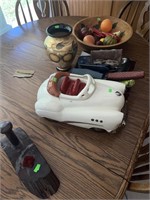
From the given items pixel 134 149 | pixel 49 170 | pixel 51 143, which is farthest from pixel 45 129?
pixel 134 149

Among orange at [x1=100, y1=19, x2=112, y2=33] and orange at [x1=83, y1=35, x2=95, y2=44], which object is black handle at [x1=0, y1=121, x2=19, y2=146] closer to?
orange at [x1=83, y1=35, x2=95, y2=44]

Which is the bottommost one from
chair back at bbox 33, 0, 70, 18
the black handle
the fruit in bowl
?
chair back at bbox 33, 0, 70, 18

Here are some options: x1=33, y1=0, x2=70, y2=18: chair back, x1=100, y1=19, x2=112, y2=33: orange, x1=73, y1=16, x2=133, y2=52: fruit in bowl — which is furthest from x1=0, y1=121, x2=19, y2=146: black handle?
x1=33, y1=0, x2=70, y2=18: chair back

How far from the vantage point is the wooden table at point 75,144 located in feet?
1.73

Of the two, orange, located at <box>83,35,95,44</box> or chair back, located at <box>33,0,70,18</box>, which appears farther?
chair back, located at <box>33,0,70,18</box>

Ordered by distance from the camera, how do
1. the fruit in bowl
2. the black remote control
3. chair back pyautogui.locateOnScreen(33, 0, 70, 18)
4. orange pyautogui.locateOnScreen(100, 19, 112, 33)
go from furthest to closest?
1. chair back pyautogui.locateOnScreen(33, 0, 70, 18)
2. orange pyautogui.locateOnScreen(100, 19, 112, 33)
3. the fruit in bowl
4. the black remote control

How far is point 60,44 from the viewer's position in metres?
0.77

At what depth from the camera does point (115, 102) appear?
0.61 meters

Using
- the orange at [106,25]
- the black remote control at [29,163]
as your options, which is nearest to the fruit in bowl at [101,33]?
the orange at [106,25]

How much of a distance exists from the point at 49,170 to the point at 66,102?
21 centimetres

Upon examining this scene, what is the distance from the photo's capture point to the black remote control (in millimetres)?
508

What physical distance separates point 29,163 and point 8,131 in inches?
4.2

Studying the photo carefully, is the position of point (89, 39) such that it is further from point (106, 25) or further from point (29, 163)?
point (29, 163)

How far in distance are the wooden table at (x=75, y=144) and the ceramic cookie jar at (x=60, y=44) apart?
0.12 metres
